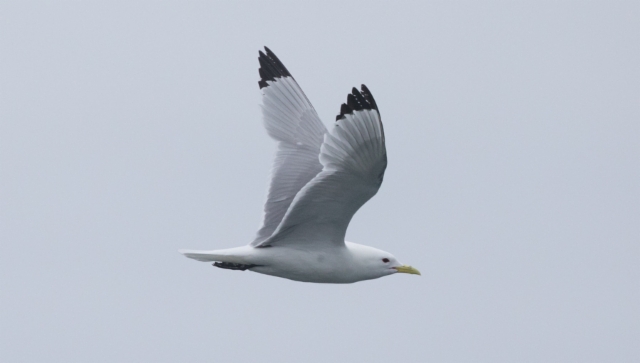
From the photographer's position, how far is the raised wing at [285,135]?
42.5 ft

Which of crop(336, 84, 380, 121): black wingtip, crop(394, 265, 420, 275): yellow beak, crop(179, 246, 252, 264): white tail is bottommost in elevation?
crop(179, 246, 252, 264): white tail

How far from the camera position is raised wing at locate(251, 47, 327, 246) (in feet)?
42.5

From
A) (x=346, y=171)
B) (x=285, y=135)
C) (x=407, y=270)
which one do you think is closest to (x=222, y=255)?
(x=346, y=171)

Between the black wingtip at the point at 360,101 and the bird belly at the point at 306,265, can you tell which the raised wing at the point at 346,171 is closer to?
the black wingtip at the point at 360,101

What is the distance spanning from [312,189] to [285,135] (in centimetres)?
217

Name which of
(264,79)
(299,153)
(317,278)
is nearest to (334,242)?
(317,278)

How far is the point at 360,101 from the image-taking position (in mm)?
11062

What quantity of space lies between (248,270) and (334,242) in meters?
1.02

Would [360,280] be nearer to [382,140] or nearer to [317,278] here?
[317,278]

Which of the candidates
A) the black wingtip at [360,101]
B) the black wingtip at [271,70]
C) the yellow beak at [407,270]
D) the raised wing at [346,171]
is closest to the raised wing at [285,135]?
the black wingtip at [271,70]

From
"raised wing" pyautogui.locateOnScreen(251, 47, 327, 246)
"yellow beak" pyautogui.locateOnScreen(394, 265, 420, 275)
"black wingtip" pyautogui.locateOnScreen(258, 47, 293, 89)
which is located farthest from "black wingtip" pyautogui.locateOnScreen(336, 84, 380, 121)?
"black wingtip" pyautogui.locateOnScreen(258, 47, 293, 89)

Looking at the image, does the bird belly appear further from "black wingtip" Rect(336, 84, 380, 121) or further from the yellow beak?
"black wingtip" Rect(336, 84, 380, 121)

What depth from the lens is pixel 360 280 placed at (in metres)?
12.9

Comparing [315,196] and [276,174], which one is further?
[276,174]
